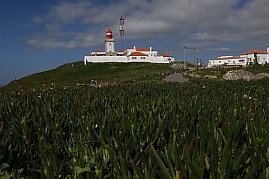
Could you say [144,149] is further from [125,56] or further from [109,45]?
[109,45]

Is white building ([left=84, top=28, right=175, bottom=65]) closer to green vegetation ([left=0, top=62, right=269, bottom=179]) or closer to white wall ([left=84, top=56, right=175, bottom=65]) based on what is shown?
white wall ([left=84, top=56, right=175, bottom=65])

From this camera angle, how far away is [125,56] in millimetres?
108625

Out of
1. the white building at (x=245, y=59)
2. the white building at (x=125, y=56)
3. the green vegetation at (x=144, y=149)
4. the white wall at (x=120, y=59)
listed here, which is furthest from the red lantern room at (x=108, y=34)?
the green vegetation at (x=144, y=149)

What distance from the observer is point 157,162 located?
2268mm

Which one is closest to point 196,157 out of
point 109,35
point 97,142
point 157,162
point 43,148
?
point 157,162

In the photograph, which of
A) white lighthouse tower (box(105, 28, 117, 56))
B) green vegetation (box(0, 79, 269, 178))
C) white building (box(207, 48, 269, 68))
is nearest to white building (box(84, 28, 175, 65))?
white lighthouse tower (box(105, 28, 117, 56))

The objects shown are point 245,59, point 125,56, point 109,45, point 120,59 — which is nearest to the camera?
point 120,59

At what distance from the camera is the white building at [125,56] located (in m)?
108

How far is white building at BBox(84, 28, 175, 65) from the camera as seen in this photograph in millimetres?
108188

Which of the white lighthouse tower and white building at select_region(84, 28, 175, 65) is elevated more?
the white lighthouse tower

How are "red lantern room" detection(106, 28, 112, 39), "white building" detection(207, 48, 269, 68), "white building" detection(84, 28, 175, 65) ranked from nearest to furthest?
"white building" detection(84, 28, 175, 65)
"white building" detection(207, 48, 269, 68)
"red lantern room" detection(106, 28, 112, 39)

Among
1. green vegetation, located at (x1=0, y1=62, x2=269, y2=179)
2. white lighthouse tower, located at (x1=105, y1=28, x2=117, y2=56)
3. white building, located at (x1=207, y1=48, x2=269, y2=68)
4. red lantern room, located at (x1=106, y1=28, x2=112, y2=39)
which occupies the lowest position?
green vegetation, located at (x1=0, y1=62, x2=269, y2=179)

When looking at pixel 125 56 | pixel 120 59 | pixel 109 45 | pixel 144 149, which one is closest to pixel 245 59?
pixel 125 56

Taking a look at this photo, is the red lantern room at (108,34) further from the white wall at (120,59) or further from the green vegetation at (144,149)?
the green vegetation at (144,149)
